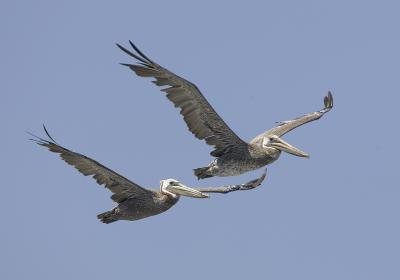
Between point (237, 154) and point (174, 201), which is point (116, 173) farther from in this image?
point (237, 154)

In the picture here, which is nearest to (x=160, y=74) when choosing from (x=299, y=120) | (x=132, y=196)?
(x=132, y=196)

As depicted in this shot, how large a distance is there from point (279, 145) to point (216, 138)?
3.91 feet

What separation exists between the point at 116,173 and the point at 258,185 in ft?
10.2

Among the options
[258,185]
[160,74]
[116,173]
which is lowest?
[258,185]

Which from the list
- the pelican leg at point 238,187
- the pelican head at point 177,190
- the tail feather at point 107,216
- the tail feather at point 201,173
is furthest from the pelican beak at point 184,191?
the tail feather at point 107,216

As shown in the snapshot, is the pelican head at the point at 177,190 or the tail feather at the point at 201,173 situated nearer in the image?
the pelican head at the point at 177,190

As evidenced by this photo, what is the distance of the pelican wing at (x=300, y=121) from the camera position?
18.1 metres

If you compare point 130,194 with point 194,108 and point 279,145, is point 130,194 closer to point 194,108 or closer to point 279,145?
point 194,108

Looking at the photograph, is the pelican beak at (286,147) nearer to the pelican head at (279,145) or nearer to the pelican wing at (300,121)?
the pelican head at (279,145)

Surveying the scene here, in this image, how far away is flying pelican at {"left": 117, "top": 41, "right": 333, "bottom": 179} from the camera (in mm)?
15312

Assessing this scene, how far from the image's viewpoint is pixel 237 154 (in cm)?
1650

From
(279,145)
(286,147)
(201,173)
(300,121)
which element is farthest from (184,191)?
(300,121)

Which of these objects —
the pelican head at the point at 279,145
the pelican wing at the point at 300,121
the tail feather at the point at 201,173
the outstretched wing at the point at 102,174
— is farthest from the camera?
the pelican wing at the point at 300,121

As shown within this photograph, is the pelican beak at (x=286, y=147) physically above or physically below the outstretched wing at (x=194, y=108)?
below
